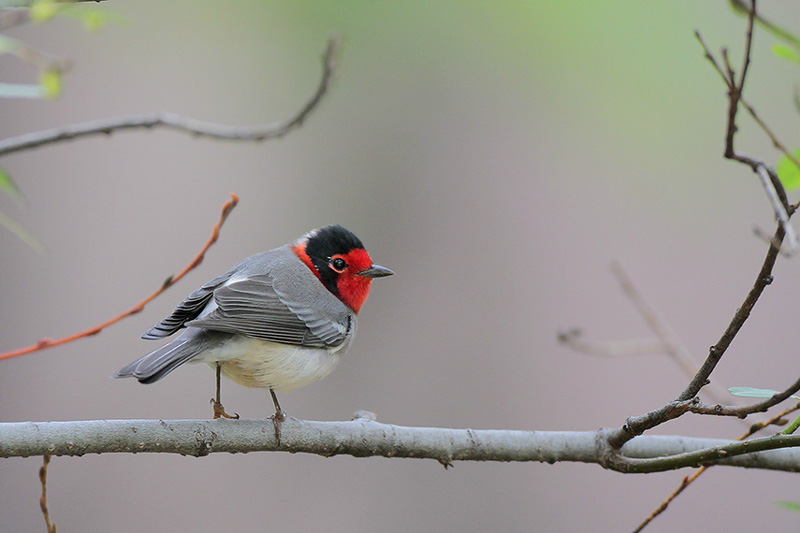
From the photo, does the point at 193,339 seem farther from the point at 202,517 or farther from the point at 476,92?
the point at 476,92

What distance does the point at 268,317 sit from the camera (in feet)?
9.41

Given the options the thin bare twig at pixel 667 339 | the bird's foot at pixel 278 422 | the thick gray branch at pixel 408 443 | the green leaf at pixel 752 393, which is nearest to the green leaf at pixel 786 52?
the green leaf at pixel 752 393

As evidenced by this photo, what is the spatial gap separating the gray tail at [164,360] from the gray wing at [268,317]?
84 millimetres

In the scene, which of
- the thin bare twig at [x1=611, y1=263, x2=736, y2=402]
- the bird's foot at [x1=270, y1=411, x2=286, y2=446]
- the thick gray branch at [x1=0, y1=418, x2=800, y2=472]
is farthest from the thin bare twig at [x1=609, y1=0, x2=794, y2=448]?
the bird's foot at [x1=270, y1=411, x2=286, y2=446]

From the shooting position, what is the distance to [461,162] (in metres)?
7.05

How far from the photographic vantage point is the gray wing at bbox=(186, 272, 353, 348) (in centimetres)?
264

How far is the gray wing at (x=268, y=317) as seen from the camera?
8.68 ft

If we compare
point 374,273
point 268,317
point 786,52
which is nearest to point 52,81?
point 268,317

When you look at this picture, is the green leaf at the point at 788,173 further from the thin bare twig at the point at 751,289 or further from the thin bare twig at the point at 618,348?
the thin bare twig at the point at 618,348

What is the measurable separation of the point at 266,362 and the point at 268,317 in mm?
172

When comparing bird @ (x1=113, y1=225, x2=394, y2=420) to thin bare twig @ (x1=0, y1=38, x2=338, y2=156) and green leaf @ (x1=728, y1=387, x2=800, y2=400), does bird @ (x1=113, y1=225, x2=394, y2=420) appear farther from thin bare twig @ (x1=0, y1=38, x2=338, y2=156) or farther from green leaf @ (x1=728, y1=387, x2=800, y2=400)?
green leaf @ (x1=728, y1=387, x2=800, y2=400)

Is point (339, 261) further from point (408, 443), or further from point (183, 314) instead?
point (408, 443)

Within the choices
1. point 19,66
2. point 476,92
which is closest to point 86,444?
point 19,66

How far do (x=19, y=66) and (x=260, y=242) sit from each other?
2.27 meters
